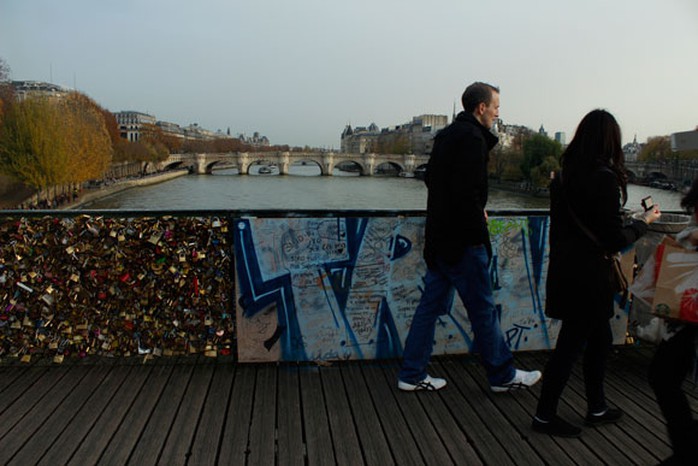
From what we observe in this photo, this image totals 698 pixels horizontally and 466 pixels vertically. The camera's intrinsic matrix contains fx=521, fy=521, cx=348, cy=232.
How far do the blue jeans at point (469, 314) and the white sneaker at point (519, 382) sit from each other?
0.11 feet

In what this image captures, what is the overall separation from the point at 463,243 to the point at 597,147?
0.79 meters

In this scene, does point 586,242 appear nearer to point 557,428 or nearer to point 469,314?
point 469,314

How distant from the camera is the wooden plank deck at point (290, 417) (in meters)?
2.41

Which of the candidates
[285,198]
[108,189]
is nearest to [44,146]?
[108,189]

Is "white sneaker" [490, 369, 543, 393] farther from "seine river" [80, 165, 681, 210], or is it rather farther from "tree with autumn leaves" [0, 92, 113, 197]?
"seine river" [80, 165, 681, 210]

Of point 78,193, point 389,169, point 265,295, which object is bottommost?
point 78,193

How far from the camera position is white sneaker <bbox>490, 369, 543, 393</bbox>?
10.00 ft

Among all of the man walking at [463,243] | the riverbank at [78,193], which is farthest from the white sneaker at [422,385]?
the riverbank at [78,193]

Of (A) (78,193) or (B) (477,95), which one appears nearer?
(B) (477,95)

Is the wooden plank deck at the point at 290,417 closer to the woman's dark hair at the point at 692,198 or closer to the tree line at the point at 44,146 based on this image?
the woman's dark hair at the point at 692,198

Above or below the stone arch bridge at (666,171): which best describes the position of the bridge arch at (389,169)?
below

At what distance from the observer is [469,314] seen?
2955mm

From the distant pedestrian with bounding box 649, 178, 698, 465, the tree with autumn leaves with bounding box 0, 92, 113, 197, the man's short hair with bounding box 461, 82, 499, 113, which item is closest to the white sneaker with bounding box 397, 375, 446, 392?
the distant pedestrian with bounding box 649, 178, 698, 465

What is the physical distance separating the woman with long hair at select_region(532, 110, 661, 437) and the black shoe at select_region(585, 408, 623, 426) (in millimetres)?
126
